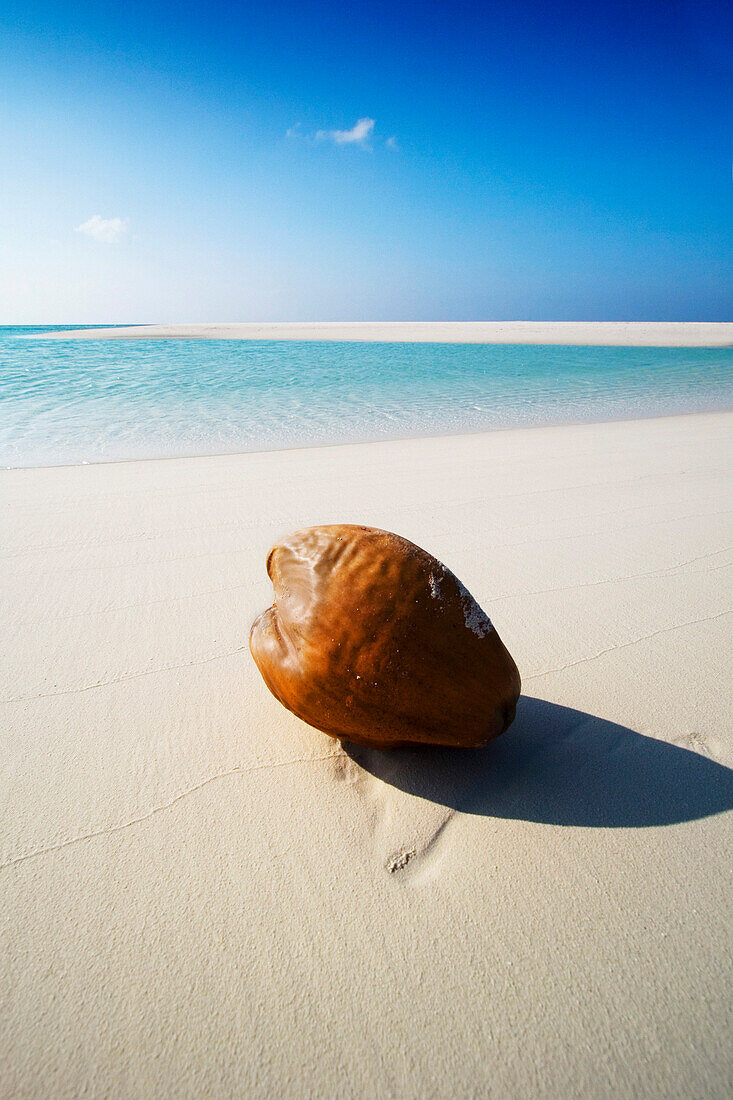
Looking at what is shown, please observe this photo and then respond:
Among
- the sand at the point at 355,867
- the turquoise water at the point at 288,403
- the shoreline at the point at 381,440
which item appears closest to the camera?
the sand at the point at 355,867

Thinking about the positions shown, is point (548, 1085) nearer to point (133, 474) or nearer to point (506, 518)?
point (506, 518)

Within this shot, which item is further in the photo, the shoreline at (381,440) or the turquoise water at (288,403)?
the turquoise water at (288,403)

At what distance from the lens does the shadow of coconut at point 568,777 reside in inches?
52.9

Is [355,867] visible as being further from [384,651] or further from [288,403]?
[288,403]

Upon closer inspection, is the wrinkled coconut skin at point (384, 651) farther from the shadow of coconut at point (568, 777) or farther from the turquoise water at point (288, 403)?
the turquoise water at point (288, 403)

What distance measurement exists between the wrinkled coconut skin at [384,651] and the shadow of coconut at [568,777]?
0.12 metres

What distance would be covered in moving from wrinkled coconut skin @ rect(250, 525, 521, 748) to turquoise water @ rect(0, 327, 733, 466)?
16.0ft

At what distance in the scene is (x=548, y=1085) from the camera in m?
0.89

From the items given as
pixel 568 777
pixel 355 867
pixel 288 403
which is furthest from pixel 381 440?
pixel 355 867

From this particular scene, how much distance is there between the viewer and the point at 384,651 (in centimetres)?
124

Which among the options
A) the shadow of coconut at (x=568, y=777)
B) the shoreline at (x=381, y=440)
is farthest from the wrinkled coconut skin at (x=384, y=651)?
the shoreline at (x=381, y=440)

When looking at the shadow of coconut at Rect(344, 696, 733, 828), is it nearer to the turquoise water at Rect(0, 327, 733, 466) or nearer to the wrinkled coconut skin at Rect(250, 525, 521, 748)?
the wrinkled coconut skin at Rect(250, 525, 521, 748)

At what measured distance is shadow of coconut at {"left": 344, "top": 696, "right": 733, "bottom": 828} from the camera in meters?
1.34

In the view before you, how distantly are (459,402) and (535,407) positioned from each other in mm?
1257
